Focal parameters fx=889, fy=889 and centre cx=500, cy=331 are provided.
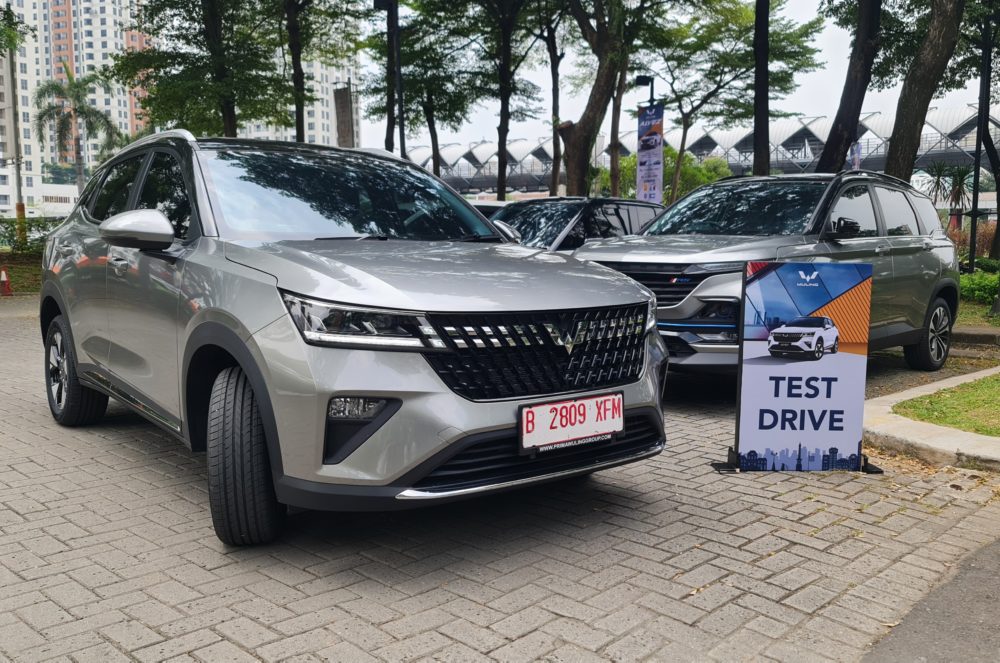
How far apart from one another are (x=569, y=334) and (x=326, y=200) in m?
1.61

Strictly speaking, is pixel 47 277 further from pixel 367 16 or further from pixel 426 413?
pixel 367 16

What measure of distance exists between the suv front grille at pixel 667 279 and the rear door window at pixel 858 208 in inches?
64.4

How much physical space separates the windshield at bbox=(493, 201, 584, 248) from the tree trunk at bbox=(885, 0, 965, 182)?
5.16 metres

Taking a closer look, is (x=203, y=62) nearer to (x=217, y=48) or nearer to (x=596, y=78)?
(x=217, y=48)

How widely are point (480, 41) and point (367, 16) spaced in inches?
131

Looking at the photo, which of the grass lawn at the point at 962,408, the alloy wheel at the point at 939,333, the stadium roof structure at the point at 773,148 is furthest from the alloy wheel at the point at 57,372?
the stadium roof structure at the point at 773,148

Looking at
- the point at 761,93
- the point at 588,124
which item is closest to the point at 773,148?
the point at 588,124

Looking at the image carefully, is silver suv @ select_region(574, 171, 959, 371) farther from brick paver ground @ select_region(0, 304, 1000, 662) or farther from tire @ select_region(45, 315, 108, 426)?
tire @ select_region(45, 315, 108, 426)

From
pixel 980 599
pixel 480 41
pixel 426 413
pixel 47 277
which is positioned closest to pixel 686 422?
pixel 980 599

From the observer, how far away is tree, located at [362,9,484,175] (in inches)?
977

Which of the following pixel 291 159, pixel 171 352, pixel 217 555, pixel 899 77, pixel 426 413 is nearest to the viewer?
pixel 426 413

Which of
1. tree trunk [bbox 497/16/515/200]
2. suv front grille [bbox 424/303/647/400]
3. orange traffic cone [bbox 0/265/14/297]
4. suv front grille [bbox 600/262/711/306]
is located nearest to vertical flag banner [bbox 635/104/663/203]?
tree trunk [bbox 497/16/515/200]

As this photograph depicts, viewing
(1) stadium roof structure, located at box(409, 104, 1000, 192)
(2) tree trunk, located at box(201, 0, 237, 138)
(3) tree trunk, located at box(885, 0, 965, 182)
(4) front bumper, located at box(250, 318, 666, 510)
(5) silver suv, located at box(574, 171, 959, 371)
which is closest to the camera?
(4) front bumper, located at box(250, 318, 666, 510)

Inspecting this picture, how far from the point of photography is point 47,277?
20.2 ft
